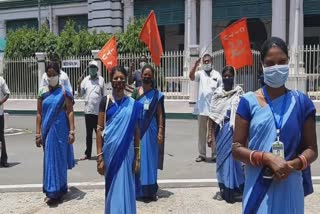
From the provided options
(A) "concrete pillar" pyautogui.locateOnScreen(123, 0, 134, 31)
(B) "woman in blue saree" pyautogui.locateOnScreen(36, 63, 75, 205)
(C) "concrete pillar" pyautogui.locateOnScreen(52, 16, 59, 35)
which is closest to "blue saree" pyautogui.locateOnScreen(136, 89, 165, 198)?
(B) "woman in blue saree" pyautogui.locateOnScreen(36, 63, 75, 205)

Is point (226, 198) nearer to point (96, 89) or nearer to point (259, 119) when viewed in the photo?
point (259, 119)

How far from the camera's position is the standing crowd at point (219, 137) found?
9.81 ft

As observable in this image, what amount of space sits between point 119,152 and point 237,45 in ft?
15.5

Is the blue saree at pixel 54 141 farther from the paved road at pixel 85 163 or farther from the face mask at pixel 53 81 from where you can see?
the paved road at pixel 85 163

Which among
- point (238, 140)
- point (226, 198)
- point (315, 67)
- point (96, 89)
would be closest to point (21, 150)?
point (96, 89)

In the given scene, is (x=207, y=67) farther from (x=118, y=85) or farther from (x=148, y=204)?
(x=118, y=85)

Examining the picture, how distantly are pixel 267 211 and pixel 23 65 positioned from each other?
1786cm

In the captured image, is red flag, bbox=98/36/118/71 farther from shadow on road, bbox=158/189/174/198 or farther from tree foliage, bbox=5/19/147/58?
shadow on road, bbox=158/189/174/198

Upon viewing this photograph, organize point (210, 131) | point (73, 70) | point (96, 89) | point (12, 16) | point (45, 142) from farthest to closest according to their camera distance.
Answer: point (12, 16) < point (73, 70) < point (96, 89) < point (210, 131) < point (45, 142)

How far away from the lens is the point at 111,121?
15.3ft

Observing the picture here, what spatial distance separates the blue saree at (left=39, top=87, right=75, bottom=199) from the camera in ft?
19.5

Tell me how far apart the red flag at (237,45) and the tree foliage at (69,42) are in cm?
1007

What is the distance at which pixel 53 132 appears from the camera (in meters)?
6.01

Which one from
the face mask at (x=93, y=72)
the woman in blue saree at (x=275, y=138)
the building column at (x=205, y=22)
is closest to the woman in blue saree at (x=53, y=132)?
the face mask at (x=93, y=72)
